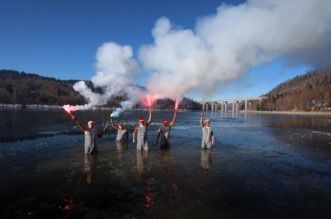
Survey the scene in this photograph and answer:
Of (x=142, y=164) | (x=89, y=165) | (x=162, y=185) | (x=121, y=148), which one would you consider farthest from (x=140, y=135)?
(x=162, y=185)

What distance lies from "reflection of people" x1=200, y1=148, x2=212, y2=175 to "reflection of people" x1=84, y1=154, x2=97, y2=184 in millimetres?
5859

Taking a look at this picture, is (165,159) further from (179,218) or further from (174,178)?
(179,218)

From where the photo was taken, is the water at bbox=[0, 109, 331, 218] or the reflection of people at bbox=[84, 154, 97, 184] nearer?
the water at bbox=[0, 109, 331, 218]

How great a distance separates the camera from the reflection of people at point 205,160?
47.7ft

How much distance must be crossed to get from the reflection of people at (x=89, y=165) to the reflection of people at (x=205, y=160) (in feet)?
19.2

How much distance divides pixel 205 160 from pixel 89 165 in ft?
24.1

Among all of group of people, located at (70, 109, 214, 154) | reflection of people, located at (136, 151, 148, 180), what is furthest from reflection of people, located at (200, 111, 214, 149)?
reflection of people, located at (136, 151, 148, 180)

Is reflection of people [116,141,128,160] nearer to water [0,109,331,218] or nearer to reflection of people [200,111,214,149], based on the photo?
water [0,109,331,218]

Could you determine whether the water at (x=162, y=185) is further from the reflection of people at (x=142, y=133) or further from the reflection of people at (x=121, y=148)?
the reflection of people at (x=142, y=133)

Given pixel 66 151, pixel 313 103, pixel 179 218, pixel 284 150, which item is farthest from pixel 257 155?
pixel 313 103

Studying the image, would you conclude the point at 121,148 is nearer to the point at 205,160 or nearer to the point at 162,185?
the point at 205,160

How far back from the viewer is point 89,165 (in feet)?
50.3

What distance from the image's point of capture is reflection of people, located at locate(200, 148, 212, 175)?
14.5 meters

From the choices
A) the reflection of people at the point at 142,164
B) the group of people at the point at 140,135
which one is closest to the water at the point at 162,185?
the reflection of people at the point at 142,164
